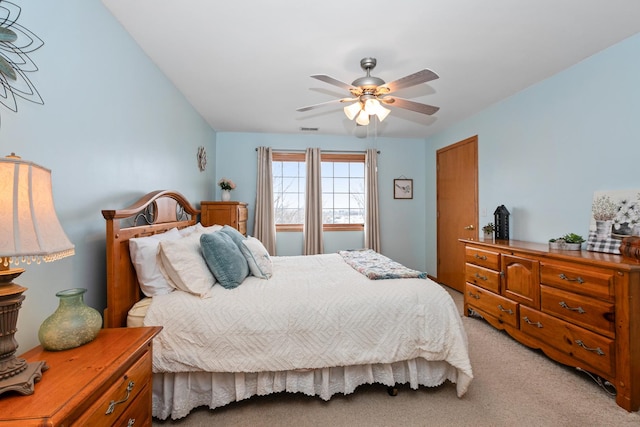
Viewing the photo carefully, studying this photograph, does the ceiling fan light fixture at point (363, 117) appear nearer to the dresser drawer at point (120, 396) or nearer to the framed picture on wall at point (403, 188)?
the dresser drawer at point (120, 396)

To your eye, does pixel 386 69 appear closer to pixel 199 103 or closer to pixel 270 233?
pixel 199 103

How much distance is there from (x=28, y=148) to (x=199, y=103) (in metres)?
2.37

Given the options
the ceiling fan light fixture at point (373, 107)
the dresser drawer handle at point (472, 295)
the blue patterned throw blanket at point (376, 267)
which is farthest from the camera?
the dresser drawer handle at point (472, 295)

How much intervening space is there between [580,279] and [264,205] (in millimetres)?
3840

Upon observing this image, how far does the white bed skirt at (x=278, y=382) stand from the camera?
1.70m

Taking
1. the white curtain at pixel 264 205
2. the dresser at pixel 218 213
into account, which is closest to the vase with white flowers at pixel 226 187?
the dresser at pixel 218 213

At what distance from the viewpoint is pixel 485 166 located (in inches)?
144

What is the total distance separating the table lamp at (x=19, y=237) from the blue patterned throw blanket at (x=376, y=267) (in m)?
1.81

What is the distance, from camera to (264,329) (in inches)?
66.6

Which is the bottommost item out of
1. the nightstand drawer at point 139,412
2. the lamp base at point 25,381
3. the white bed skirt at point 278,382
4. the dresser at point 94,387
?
the white bed skirt at point 278,382

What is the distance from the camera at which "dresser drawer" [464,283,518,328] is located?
260 centimetres

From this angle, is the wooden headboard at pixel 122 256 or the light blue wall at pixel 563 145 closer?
the wooden headboard at pixel 122 256

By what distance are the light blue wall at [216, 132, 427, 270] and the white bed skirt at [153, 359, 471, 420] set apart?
2.96 m

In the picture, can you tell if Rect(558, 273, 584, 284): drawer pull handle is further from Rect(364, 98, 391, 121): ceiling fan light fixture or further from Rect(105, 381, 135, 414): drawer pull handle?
Rect(105, 381, 135, 414): drawer pull handle
